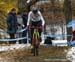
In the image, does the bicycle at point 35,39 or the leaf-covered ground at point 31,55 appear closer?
the leaf-covered ground at point 31,55

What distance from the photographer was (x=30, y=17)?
12.3 metres

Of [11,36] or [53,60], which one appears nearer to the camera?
[53,60]

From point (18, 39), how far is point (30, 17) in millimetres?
3620

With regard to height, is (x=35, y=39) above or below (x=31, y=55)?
above

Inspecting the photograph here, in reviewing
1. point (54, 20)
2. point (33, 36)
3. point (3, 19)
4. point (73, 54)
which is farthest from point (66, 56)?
point (54, 20)

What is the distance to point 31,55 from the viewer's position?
12.4 m

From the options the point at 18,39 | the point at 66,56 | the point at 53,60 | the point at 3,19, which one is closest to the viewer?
the point at 53,60

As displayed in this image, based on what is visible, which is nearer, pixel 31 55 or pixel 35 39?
pixel 35 39

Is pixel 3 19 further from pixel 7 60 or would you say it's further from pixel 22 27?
pixel 7 60

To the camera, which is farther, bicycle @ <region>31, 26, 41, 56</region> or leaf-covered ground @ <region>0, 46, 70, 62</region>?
bicycle @ <region>31, 26, 41, 56</region>

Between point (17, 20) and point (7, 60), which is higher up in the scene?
point (17, 20)

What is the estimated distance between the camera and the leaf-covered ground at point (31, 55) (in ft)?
37.5

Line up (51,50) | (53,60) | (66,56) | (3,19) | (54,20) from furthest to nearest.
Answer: (54,20) < (3,19) < (51,50) < (66,56) < (53,60)

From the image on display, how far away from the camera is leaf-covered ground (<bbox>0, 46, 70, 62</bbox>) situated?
11.4 meters
